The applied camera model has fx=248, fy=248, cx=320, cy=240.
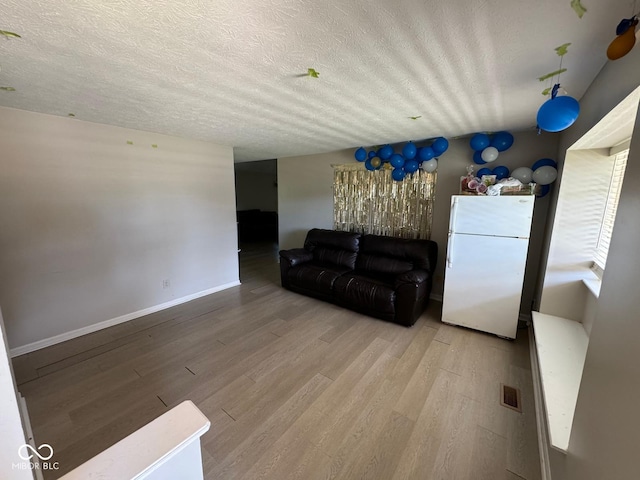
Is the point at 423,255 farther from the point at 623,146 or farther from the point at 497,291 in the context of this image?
the point at 623,146

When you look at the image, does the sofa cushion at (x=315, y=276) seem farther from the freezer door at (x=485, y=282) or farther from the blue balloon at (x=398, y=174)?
the blue balloon at (x=398, y=174)

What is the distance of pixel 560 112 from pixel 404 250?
7.68ft

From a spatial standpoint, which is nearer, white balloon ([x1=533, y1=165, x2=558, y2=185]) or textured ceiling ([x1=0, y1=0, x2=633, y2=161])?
textured ceiling ([x1=0, y1=0, x2=633, y2=161])

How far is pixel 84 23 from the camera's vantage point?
1145mm

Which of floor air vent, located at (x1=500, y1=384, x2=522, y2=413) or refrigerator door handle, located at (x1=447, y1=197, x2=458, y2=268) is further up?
refrigerator door handle, located at (x1=447, y1=197, x2=458, y2=268)

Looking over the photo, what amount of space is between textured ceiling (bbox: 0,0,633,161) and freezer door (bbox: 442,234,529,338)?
1308 millimetres

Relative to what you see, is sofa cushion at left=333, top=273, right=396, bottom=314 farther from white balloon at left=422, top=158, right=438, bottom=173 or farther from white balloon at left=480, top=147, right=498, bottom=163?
white balloon at left=480, top=147, right=498, bottom=163

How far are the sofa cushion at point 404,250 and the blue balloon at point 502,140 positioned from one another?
1.39 meters

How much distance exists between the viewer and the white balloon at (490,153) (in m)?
2.94

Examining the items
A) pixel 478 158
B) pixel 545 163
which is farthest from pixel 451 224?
pixel 545 163

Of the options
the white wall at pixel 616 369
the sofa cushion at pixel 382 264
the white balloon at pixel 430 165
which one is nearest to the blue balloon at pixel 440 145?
the white balloon at pixel 430 165

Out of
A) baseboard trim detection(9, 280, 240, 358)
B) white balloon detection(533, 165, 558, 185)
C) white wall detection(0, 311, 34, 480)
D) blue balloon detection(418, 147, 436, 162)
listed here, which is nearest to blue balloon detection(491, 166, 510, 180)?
white balloon detection(533, 165, 558, 185)

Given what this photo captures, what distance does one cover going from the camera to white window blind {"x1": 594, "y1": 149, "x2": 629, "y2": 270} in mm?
1914

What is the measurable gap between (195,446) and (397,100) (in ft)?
8.08
